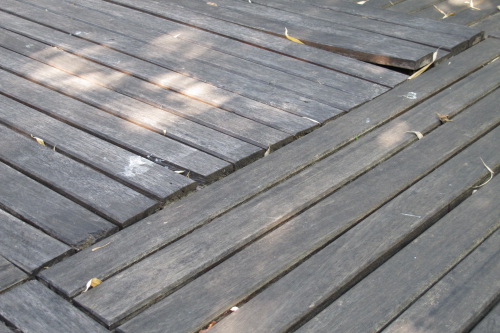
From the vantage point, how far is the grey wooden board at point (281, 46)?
295 centimetres

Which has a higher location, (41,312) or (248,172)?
(248,172)

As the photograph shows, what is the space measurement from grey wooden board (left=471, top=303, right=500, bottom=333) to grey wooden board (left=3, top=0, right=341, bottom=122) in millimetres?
1069

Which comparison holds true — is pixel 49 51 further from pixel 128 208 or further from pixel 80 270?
pixel 80 270

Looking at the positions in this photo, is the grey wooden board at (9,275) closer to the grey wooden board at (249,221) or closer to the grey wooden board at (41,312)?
the grey wooden board at (41,312)

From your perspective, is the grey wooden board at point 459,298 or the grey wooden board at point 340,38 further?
the grey wooden board at point 340,38

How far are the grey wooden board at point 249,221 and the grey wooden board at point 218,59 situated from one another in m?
0.31

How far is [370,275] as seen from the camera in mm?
1823

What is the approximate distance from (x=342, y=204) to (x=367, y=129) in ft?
1.62

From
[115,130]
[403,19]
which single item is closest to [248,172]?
[115,130]

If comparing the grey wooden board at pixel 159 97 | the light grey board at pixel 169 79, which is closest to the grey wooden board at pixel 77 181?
the grey wooden board at pixel 159 97

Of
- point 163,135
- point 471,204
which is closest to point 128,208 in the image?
point 163,135

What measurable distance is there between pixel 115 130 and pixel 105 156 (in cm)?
18

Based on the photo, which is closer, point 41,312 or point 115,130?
point 41,312

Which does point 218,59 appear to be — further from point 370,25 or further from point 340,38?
point 370,25
